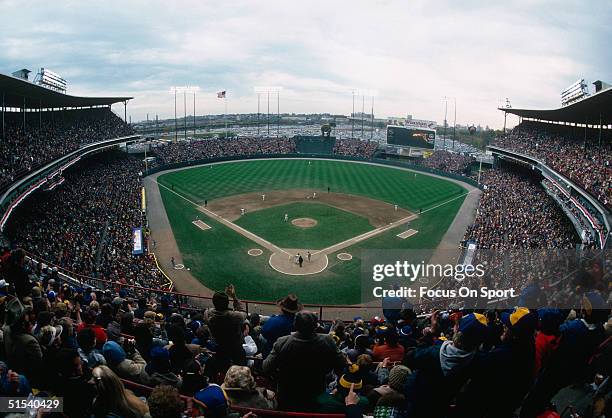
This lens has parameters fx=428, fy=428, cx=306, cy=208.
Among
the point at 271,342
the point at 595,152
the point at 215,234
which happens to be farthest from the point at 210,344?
the point at 595,152

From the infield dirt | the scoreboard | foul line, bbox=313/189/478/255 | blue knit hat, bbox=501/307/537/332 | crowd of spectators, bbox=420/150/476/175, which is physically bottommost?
foul line, bbox=313/189/478/255

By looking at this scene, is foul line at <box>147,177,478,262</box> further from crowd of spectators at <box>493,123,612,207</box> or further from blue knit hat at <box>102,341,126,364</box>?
blue knit hat at <box>102,341,126,364</box>

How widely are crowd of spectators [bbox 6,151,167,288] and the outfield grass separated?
9712 millimetres

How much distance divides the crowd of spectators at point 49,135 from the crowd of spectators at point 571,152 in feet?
127

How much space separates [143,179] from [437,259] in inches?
1587

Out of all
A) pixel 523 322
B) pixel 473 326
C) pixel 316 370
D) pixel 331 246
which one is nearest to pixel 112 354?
pixel 316 370

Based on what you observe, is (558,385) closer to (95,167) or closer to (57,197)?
(57,197)

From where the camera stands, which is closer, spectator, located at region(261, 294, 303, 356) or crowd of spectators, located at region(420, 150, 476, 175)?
spectator, located at region(261, 294, 303, 356)

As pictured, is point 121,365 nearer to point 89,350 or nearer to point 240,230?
point 89,350

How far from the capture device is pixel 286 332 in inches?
228

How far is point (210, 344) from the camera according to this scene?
25.2 feet

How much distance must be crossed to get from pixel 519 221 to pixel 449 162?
36.1m

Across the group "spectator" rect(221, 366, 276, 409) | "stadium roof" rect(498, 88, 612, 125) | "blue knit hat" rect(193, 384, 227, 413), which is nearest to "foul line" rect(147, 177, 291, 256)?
"stadium roof" rect(498, 88, 612, 125)

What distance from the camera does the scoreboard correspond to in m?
72.8
